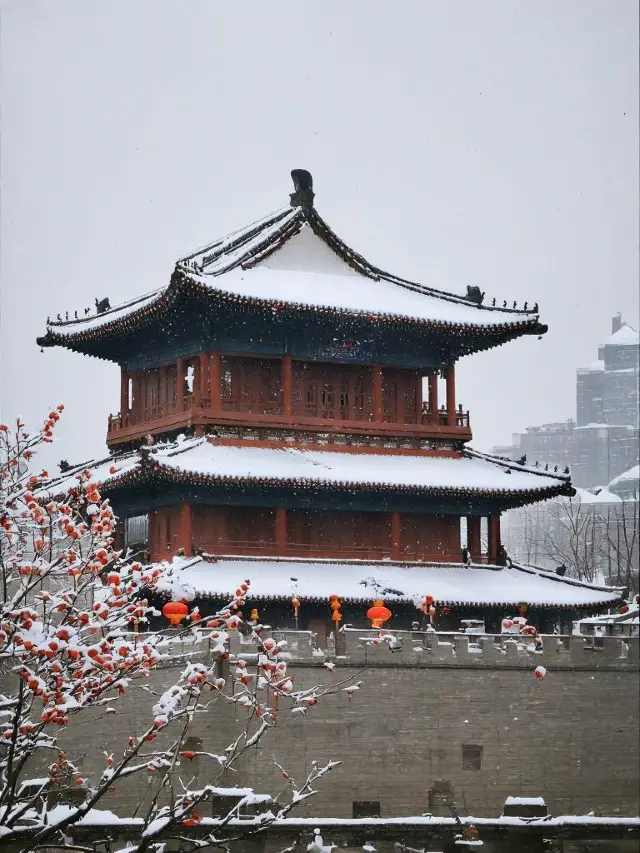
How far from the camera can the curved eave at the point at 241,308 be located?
27.9 meters

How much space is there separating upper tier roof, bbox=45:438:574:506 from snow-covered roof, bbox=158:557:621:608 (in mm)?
1532

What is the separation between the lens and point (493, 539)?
99.7ft

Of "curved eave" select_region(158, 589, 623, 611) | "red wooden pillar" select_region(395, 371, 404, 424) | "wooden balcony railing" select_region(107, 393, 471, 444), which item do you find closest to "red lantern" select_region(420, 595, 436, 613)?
"curved eave" select_region(158, 589, 623, 611)

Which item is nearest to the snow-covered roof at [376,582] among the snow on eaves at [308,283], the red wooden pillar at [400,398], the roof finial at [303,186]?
the red wooden pillar at [400,398]

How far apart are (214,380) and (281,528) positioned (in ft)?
10.6

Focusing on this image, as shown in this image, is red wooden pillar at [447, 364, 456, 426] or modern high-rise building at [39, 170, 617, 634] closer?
modern high-rise building at [39, 170, 617, 634]

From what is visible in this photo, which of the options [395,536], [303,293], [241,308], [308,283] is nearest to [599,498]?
[395,536]

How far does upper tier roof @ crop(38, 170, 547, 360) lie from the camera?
1136 inches

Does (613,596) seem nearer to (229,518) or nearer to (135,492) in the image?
(229,518)

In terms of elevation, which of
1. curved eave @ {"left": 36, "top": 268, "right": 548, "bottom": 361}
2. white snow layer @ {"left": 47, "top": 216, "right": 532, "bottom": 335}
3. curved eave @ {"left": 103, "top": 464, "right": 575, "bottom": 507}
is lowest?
curved eave @ {"left": 103, "top": 464, "right": 575, "bottom": 507}

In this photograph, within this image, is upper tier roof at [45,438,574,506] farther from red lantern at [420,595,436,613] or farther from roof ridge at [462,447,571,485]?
red lantern at [420,595,436,613]

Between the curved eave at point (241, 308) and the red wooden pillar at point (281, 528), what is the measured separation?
3.89 meters

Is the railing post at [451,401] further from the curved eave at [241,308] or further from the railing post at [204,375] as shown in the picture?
the railing post at [204,375]

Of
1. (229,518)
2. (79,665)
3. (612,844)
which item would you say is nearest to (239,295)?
(229,518)
